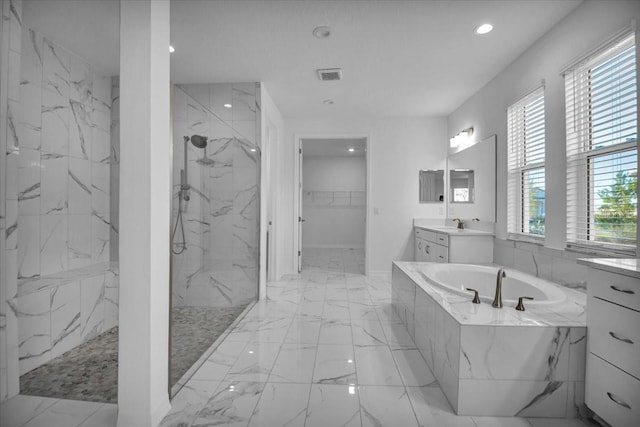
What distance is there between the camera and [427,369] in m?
1.86

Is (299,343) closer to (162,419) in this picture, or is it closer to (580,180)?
(162,419)

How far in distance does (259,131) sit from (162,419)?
2647mm

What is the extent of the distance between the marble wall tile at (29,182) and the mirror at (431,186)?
4272 millimetres

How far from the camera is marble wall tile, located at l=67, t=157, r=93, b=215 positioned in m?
2.49

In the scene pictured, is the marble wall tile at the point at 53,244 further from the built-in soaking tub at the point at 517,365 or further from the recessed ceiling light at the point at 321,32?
the built-in soaking tub at the point at 517,365

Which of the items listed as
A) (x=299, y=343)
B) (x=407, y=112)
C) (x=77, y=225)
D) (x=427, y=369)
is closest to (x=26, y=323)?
(x=77, y=225)

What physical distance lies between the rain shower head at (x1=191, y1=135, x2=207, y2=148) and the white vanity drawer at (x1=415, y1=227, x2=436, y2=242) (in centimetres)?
283

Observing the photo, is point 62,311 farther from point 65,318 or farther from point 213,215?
point 213,215

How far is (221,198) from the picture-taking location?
2.74 metres

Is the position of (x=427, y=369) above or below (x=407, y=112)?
below

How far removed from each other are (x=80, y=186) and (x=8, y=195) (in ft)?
3.62

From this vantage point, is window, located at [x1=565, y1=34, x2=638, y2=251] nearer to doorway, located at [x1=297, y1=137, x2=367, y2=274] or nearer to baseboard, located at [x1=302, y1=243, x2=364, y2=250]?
doorway, located at [x1=297, y1=137, x2=367, y2=274]

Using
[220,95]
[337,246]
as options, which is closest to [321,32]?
[220,95]

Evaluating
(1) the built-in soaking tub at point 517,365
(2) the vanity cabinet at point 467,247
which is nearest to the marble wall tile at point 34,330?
(1) the built-in soaking tub at point 517,365
